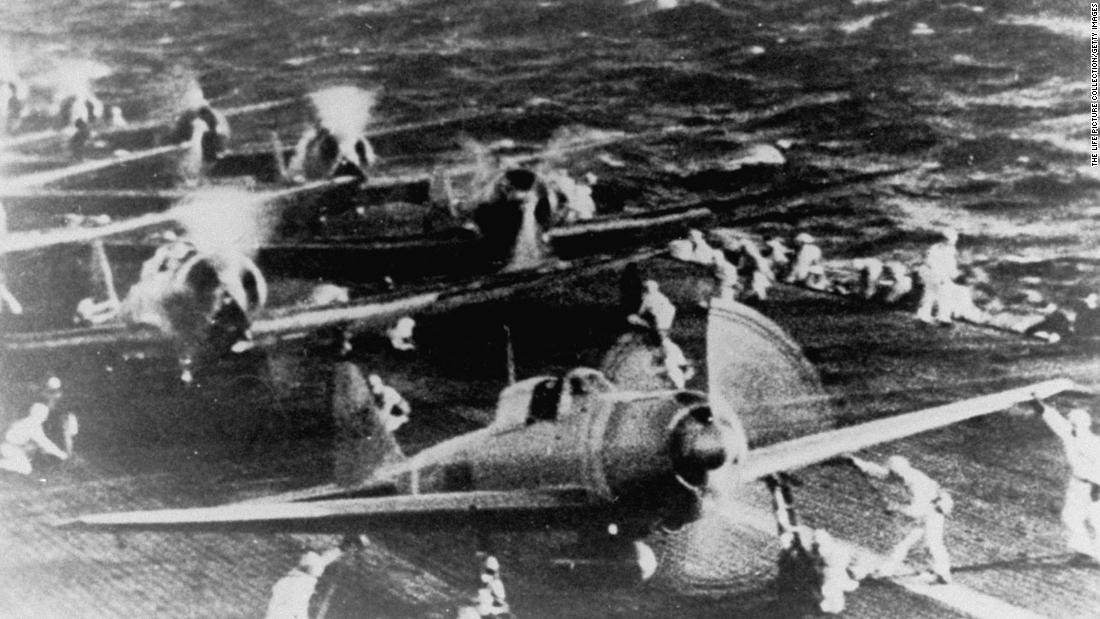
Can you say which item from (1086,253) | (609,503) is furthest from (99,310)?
(1086,253)

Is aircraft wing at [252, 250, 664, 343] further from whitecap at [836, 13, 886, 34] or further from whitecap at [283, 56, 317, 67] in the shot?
whitecap at [836, 13, 886, 34]

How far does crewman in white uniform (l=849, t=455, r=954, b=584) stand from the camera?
3990 millimetres

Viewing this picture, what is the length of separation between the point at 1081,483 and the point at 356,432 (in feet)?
10.7

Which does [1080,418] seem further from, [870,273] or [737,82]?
[737,82]

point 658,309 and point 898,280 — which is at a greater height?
point 658,309

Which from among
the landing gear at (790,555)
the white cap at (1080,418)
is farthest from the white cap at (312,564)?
Result: the white cap at (1080,418)

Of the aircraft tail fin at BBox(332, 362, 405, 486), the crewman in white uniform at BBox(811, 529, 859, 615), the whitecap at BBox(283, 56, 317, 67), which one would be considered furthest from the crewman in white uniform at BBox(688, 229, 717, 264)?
the whitecap at BBox(283, 56, 317, 67)

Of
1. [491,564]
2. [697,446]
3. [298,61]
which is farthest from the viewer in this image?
[298,61]

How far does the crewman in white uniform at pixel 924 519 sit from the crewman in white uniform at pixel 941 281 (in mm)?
786

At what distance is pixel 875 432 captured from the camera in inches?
163

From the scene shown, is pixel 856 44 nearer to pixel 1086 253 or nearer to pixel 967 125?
pixel 967 125

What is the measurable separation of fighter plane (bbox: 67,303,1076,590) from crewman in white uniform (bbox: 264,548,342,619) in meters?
0.19

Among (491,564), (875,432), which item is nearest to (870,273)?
(875,432)

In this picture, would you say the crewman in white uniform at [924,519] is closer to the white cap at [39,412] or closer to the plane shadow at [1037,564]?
the plane shadow at [1037,564]
